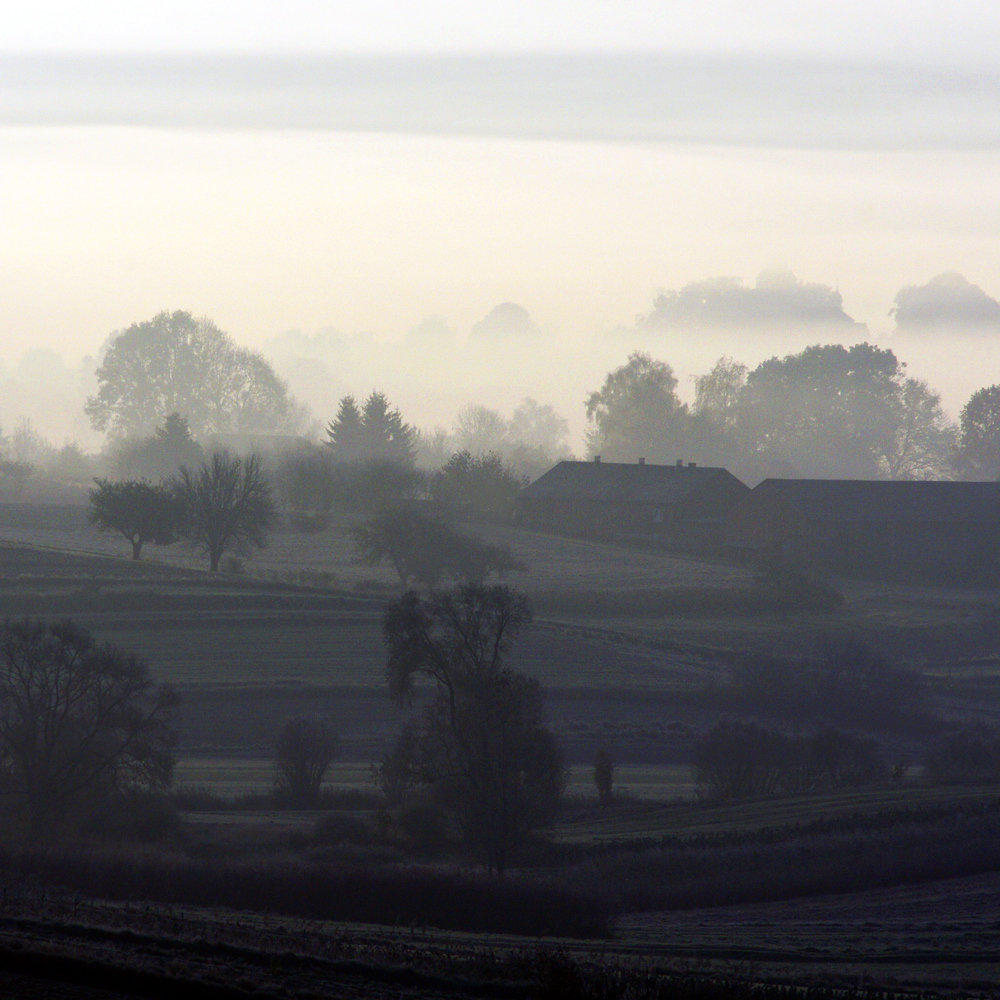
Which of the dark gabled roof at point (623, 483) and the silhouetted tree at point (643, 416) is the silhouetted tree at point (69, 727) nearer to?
the dark gabled roof at point (623, 483)

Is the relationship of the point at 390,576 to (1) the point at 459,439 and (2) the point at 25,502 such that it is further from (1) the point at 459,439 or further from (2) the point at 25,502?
(1) the point at 459,439

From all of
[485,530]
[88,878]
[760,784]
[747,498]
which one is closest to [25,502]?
[485,530]

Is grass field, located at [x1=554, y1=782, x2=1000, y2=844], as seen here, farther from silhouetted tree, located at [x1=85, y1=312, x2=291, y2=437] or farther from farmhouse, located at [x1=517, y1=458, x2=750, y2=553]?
silhouetted tree, located at [x1=85, y1=312, x2=291, y2=437]

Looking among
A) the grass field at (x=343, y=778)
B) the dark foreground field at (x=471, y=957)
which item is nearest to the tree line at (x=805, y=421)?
the grass field at (x=343, y=778)

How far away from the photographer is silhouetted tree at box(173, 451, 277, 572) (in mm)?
60938

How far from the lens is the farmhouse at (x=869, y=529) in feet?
232

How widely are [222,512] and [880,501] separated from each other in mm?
37523

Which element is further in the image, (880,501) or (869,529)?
(880,501)

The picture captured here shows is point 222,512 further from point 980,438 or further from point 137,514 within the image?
point 980,438

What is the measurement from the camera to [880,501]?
243ft

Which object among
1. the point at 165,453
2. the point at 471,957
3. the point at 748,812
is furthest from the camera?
the point at 165,453

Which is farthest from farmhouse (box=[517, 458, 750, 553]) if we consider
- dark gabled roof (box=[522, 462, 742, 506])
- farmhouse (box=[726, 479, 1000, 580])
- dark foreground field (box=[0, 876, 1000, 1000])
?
dark foreground field (box=[0, 876, 1000, 1000])

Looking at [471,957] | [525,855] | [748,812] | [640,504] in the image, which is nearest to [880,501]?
[640,504]

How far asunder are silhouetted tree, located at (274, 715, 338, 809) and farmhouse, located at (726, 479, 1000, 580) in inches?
1725
